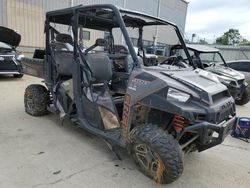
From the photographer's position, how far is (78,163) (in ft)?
10.0

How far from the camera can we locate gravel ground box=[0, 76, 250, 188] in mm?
2699

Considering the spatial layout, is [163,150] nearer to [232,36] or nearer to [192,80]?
[192,80]

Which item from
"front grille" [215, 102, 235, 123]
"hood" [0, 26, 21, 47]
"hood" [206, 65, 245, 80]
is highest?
"hood" [0, 26, 21, 47]

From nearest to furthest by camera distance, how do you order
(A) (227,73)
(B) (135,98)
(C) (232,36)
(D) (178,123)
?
(D) (178,123) < (B) (135,98) < (A) (227,73) < (C) (232,36)

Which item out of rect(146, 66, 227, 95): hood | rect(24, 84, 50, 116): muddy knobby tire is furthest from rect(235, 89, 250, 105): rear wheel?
rect(24, 84, 50, 116): muddy knobby tire

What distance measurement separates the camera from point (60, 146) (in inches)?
138

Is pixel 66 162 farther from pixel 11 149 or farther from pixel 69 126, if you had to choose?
pixel 69 126

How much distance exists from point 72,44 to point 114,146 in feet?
5.26

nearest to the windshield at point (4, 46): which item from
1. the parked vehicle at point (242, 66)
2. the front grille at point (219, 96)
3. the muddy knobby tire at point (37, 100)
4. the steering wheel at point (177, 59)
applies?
the muddy knobby tire at point (37, 100)

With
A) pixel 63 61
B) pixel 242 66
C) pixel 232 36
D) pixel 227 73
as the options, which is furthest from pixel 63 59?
pixel 232 36

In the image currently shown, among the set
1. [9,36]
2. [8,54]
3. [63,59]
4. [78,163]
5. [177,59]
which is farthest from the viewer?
[9,36]

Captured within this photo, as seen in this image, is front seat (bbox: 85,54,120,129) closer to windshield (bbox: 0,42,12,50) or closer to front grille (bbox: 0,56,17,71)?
front grille (bbox: 0,56,17,71)

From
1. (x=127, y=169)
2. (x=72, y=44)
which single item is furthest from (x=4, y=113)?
(x=127, y=169)

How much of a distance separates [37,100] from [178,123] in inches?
117
